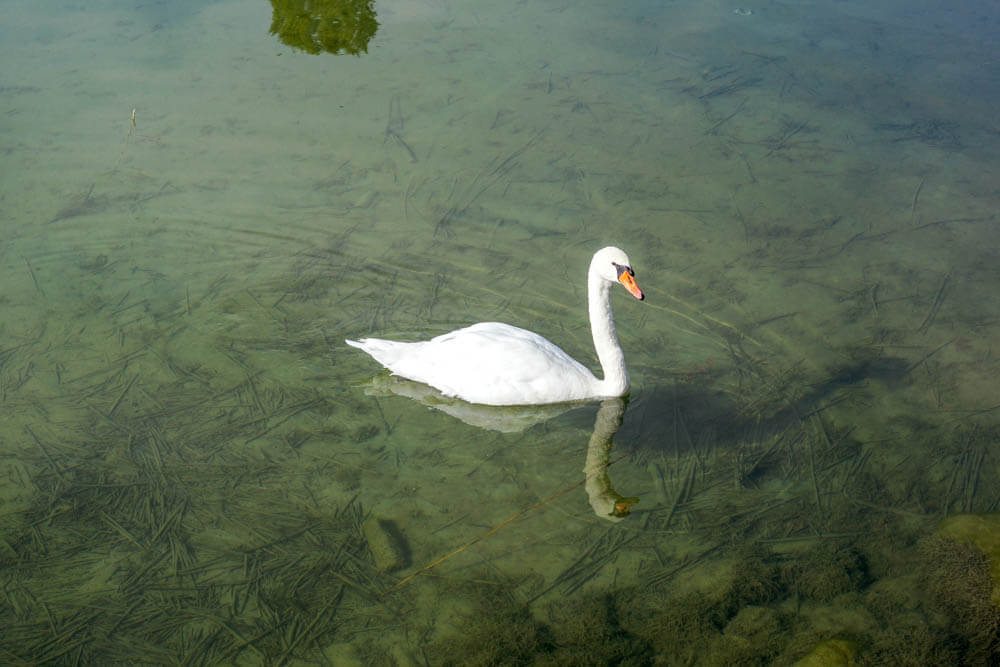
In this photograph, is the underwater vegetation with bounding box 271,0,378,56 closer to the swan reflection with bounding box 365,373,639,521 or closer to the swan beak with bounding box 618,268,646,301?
the swan reflection with bounding box 365,373,639,521

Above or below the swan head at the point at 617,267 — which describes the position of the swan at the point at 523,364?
below

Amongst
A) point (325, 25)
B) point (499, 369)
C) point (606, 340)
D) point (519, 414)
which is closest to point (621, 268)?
point (606, 340)

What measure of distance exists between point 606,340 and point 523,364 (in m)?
0.54

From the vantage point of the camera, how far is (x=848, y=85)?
30.6 ft

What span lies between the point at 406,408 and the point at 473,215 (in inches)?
87.9

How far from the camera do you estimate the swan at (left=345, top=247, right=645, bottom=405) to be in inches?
220

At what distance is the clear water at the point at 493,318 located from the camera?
4.53 meters

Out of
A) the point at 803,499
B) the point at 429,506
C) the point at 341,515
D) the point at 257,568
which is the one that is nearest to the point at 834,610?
the point at 803,499

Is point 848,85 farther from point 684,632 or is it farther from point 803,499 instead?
→ point 684,632

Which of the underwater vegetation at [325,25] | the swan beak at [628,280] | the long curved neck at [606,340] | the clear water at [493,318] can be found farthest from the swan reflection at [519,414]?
the underwater vegetation at [325,25]

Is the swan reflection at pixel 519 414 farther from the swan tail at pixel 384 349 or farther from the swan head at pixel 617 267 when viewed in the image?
the swan head at pixel 617 267

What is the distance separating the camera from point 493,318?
6.41 metres

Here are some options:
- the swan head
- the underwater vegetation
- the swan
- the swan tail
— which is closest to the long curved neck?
the swan

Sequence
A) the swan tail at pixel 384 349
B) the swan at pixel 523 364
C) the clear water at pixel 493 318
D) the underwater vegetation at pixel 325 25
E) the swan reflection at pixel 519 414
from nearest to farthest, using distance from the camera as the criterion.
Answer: the clear water at pixel 493 318, the swan reflection at pixel 519 414, the swan at pixel 523 364, the swan tail at pixel 384 349, the underwater vegetation at pixel 325 25
